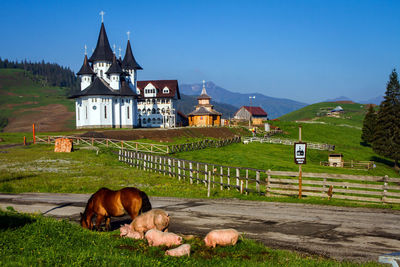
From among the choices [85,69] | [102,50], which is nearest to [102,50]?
[102,50]

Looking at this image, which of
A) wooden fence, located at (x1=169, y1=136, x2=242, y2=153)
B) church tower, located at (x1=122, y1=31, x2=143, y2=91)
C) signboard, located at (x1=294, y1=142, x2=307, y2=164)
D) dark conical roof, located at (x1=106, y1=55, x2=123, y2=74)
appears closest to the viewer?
signboard, located at (x1=294, y1=142, x2=307, y2=164)

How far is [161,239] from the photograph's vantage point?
9.92m

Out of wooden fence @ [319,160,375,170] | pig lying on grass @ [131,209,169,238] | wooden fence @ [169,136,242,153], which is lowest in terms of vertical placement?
wooden fence @ [319,160,375,170]

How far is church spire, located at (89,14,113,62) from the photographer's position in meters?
86.4

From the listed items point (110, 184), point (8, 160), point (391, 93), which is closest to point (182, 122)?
point (391, 93)

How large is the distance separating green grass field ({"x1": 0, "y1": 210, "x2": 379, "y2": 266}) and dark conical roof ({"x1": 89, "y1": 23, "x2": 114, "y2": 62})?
260 feet

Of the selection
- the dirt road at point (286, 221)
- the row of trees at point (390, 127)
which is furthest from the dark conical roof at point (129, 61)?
the dirt road at point (286, 221)

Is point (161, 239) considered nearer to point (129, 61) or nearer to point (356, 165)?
point (356, 165)

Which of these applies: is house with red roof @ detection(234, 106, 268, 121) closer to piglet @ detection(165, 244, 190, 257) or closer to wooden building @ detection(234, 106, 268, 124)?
wooden building @ detection(234, 106, 268, 124)

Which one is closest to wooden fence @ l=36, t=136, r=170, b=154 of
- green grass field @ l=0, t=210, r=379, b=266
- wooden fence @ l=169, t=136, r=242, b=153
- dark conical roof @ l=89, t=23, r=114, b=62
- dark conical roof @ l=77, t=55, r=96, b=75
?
wooden fence @ l=169, t=136, r=242, b=153

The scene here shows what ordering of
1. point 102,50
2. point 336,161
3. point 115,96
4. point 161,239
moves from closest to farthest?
point 161,239 → point 336,161 → point 115,96 → point 102,50

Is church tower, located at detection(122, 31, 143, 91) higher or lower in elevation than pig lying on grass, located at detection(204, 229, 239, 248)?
higher

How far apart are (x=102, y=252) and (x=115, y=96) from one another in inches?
2961

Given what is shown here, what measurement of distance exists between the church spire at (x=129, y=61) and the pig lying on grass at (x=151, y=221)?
88.1m
